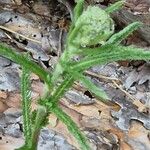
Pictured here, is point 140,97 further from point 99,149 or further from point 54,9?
point 54,9

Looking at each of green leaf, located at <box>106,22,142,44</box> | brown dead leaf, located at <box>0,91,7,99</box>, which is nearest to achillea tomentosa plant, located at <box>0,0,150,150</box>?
green leaf, located at <box>106,22,142,44</box>

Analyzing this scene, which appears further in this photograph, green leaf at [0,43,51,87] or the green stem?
the green stem

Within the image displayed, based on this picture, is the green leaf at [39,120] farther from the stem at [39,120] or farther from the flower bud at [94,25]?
the flower bud at [94,25]

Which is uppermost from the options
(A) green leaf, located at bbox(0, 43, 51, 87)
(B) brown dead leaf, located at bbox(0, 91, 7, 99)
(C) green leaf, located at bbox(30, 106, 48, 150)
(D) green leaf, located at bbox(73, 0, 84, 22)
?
(D) green leaf, located at bbox(73, 0, 84, 22)

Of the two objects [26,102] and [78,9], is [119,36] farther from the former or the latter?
[26,102]

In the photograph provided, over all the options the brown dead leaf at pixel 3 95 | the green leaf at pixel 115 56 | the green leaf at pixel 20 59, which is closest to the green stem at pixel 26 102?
the green leaf at pixel 20 59

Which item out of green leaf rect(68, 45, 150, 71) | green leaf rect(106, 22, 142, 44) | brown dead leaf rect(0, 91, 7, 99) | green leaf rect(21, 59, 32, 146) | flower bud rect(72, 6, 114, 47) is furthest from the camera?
brown dead leaf rect(0, 91, 7, 99)

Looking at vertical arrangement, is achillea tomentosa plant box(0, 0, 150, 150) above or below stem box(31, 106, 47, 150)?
above

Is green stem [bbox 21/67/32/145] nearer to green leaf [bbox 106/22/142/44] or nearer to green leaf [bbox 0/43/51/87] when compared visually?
green leaf [bbox 0/43/51/87]

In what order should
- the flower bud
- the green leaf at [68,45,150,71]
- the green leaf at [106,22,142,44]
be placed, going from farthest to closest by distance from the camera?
1. the green leaf at [106,22,142,44]
2. the green leaf at [68,45,150,71]
3. the flower bud
